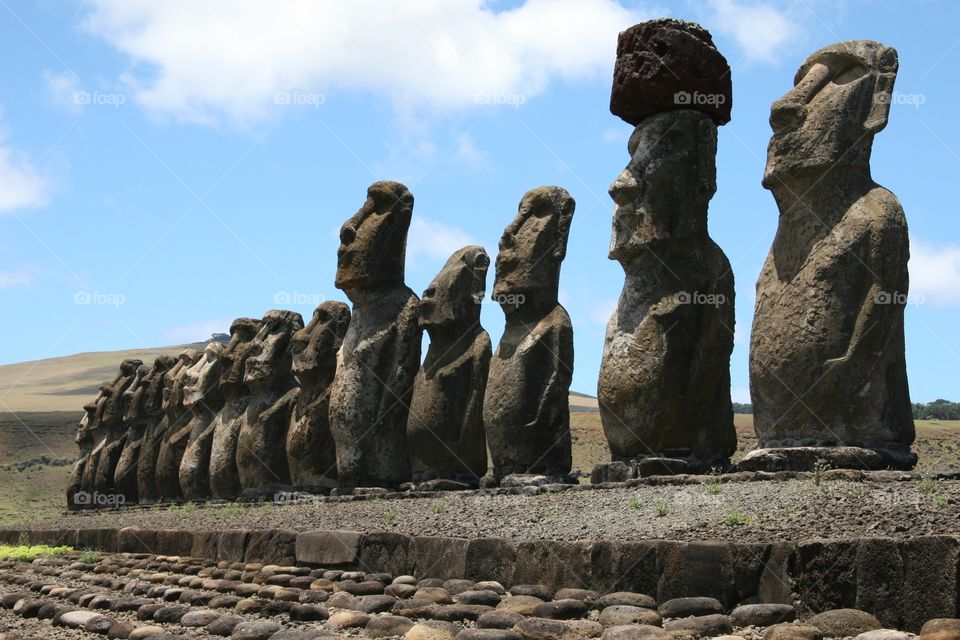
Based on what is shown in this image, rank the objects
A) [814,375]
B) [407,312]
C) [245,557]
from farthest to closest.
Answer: [407,312] → [245,557] → [814,375]

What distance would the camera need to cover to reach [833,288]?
30.9ft

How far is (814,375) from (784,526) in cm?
282

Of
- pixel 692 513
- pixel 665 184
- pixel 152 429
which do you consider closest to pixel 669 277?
pixel 665 184

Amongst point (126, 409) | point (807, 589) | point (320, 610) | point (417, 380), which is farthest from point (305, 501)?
point (126, 409)

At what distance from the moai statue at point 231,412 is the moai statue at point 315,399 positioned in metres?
2.19

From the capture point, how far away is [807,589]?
6.10m

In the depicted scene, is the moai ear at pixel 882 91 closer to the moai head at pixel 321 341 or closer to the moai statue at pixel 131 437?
the moai head at pixel 321 341

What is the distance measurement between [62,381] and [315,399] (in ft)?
372

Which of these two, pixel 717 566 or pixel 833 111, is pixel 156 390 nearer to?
pixel 833 111

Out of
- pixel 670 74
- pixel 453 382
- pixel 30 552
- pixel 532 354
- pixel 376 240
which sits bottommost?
pixel 30 552

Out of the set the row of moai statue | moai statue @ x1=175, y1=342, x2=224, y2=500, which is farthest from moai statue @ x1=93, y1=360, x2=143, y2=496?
the row of moai statue

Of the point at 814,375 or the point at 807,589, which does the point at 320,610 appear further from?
the point at 814,375

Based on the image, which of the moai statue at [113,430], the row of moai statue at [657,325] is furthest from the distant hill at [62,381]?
the row of moai statue at [657,325]

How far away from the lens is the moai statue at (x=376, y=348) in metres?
15.0
